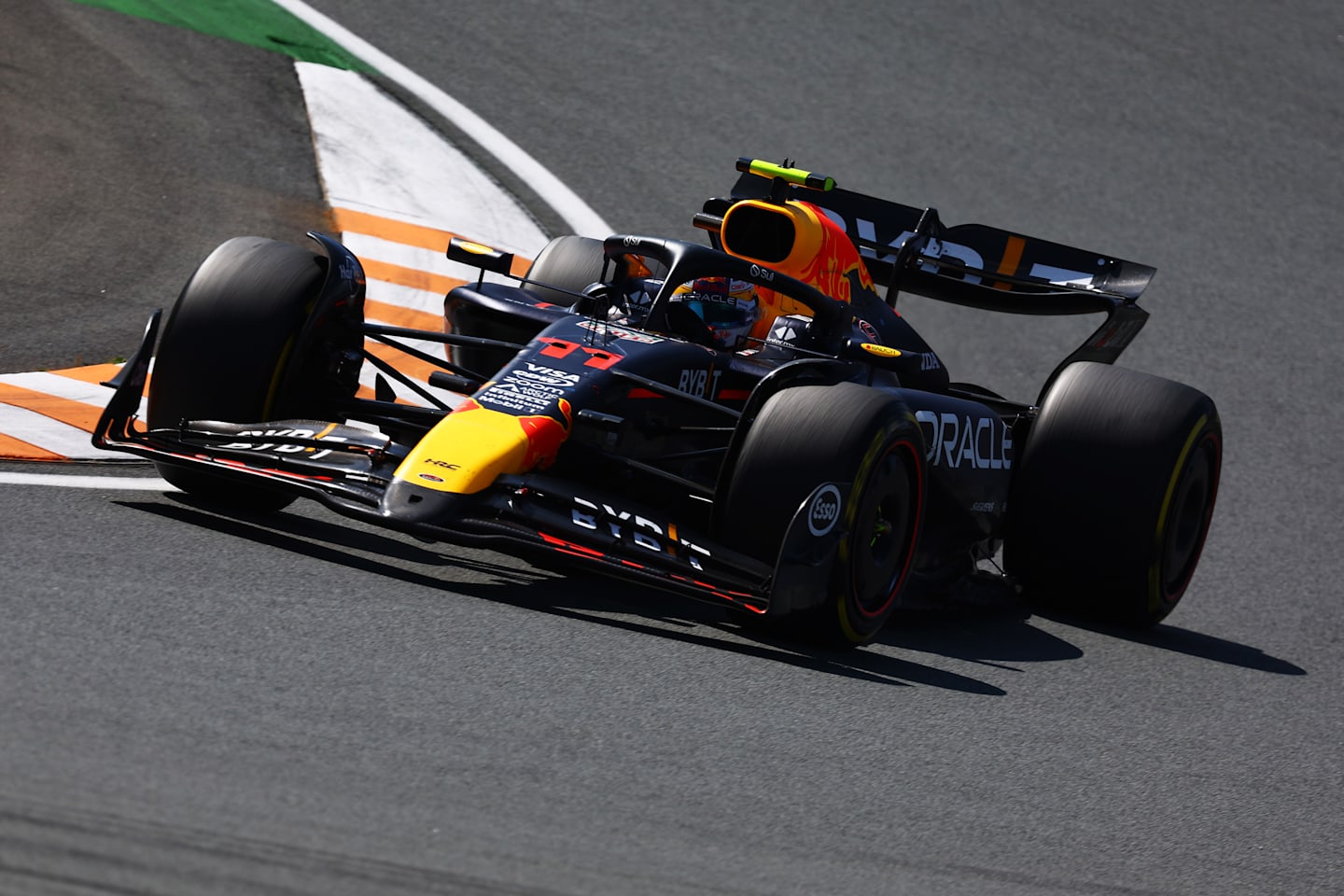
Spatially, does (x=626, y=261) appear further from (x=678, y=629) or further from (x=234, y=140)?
(x=234, y=140)

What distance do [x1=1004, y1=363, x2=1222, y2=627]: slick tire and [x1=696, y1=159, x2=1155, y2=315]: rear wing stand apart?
1210 millimetres

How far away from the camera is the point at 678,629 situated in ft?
19.2

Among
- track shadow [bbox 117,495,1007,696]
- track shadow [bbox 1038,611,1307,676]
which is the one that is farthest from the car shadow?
track shadow [bbox 1038,611,1307,676]

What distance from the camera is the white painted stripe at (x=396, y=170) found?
1184cm

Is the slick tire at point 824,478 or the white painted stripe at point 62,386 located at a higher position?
the slick tire at point 824,478

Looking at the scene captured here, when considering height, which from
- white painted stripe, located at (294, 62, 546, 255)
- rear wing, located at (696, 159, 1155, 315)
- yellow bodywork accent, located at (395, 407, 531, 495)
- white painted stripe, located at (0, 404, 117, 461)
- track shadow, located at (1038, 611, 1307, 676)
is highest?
rear wing, located at (696, 159, 1155, 315)

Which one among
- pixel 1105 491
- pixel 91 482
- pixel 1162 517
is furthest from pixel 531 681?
pixel 1162 517

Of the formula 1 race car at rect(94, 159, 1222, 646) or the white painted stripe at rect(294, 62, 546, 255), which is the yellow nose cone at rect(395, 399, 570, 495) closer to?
the formula 1 race car at rect(94, 159, 1222, 646)

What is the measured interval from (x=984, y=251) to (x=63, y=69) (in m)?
7.18

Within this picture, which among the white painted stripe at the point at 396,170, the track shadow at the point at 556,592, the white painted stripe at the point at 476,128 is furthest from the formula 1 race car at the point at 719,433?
the white painted stripe at the point at 476,128

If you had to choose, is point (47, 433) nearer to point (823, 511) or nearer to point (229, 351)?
point (229, 351)

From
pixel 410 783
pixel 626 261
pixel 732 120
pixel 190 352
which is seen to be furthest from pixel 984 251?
pixel 732 120

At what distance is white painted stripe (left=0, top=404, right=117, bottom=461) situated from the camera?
6.89m

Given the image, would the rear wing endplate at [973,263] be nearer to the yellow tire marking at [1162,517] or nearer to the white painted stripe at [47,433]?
the yellow tire marking at [1162,517]
